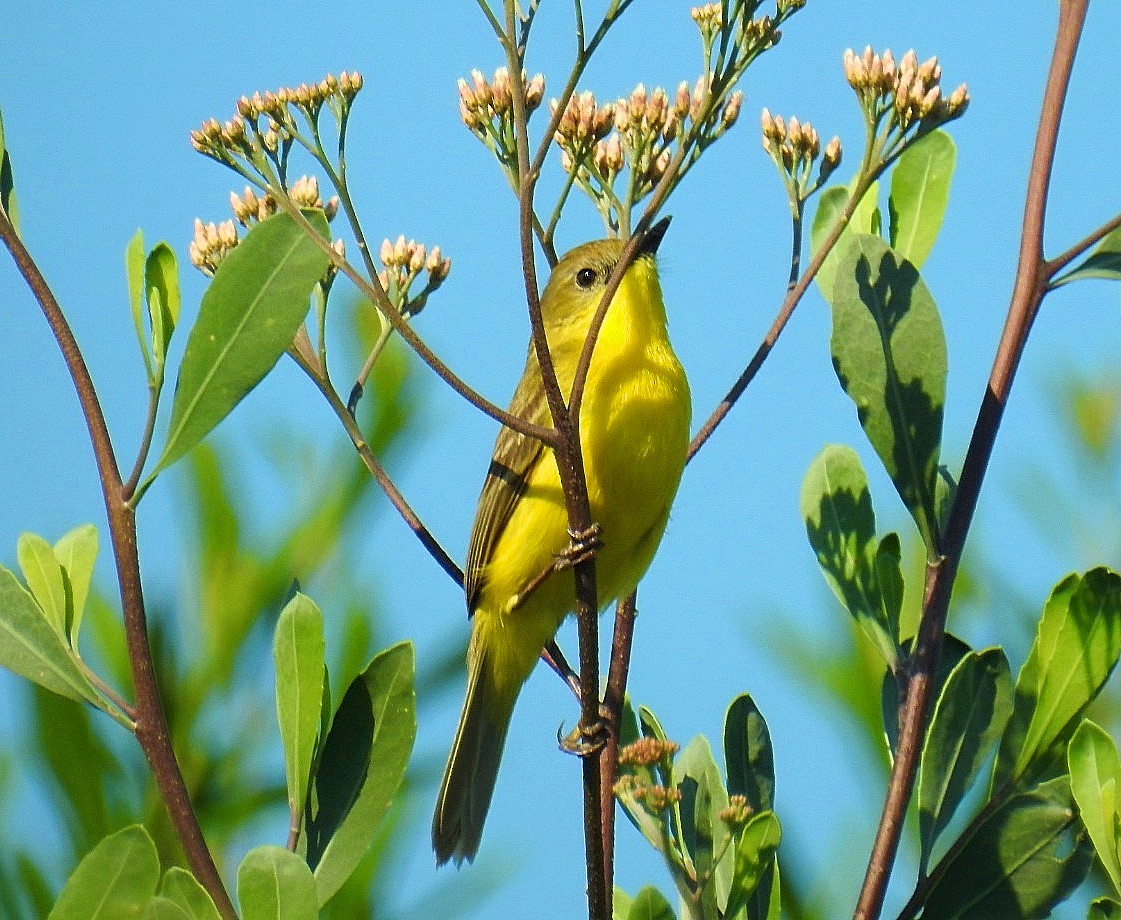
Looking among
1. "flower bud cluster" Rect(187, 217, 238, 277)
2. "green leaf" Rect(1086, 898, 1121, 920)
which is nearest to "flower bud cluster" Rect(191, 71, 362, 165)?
"flower bud cluster" Rect(187, 217, 238, 277)

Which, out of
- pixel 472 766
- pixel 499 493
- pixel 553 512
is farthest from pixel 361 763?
pixel 472 766

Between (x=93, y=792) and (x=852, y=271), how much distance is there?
4.34 feet

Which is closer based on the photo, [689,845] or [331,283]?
[689,845]

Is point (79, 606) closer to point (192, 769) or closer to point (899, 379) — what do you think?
point (192, 769)

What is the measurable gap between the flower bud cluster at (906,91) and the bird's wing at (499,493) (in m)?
1.39

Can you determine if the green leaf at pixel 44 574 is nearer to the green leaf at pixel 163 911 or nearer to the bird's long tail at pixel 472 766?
the green leaf at pixel 163 911

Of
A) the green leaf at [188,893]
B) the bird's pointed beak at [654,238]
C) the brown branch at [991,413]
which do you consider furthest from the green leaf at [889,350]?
the bird's pointed beak at [654,238]

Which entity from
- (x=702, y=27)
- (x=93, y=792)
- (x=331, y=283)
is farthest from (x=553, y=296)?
(x=93, y=792)

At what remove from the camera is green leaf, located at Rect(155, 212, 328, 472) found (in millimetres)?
1648

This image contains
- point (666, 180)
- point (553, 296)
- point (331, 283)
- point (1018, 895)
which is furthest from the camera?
point (553, 296)

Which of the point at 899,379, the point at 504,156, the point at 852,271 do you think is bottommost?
the point at 899,379

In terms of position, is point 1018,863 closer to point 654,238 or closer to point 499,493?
point 499,493

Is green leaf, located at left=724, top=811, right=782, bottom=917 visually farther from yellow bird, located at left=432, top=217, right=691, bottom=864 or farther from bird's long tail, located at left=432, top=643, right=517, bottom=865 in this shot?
bird's long tail, located at left=432, top=643, right=517, bottom=865

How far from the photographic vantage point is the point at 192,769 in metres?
2.12
